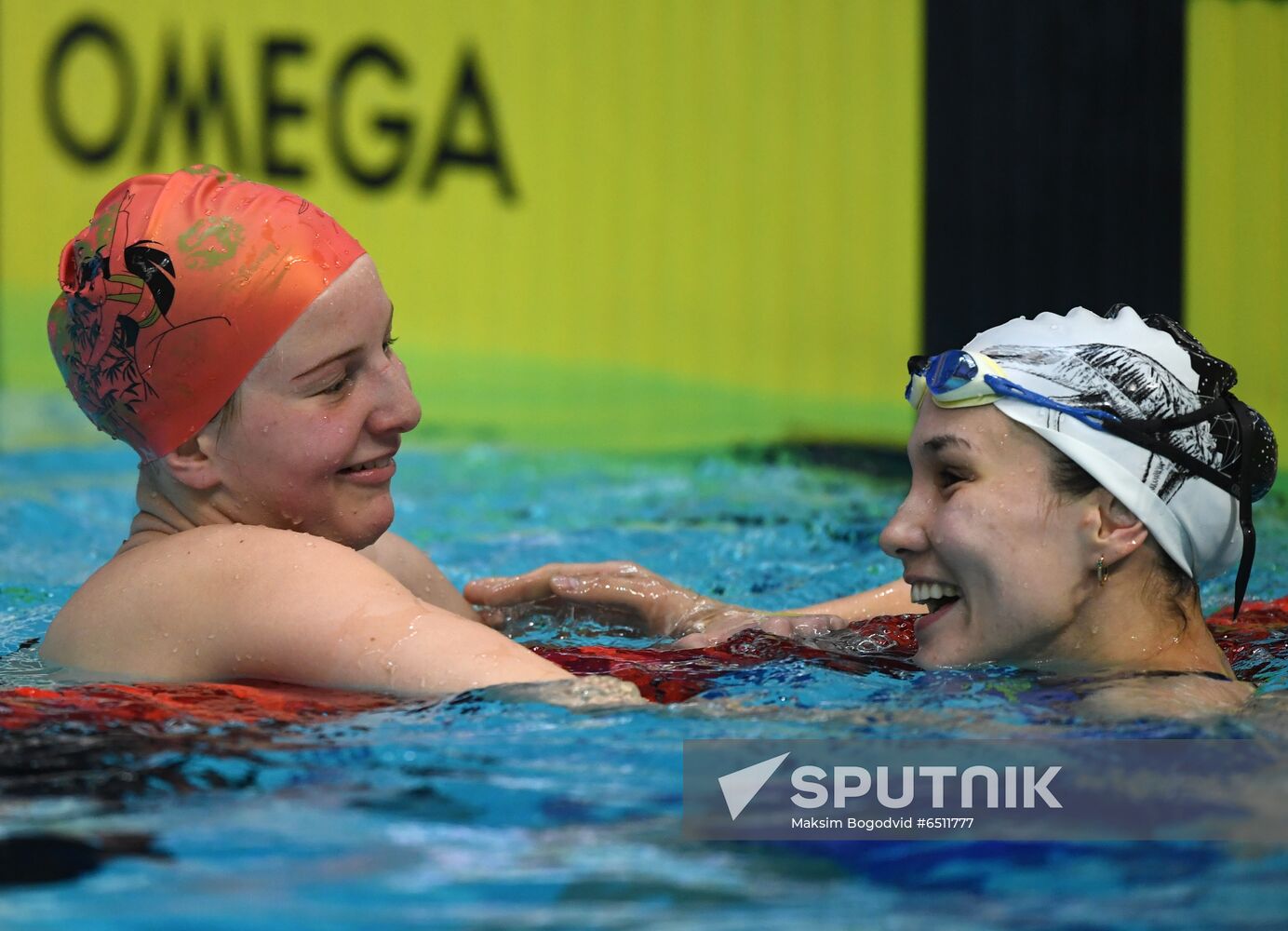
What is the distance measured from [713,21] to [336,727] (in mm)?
7330

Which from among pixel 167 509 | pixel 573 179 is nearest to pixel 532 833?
pixel 167 509

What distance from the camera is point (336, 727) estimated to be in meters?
2.59

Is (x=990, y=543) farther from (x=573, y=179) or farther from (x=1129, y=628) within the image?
(x=573, y=179)

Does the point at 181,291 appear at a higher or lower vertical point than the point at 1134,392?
higher

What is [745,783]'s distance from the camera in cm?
240

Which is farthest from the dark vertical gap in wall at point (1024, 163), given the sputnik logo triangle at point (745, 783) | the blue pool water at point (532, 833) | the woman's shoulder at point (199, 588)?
the sputnik logo triangle at point (745, 783)

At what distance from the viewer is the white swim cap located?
2863 mm

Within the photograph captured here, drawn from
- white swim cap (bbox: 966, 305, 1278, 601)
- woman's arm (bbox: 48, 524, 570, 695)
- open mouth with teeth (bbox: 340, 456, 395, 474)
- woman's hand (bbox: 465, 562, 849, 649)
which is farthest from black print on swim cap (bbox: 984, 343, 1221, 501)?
open mouth with teeth (bbox: 340, 456, 395, 474)

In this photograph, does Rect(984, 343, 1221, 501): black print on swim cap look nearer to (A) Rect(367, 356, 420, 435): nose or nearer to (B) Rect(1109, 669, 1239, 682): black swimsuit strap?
(B) Rect(1109, 669, 1239, 682): black swimsuit strap

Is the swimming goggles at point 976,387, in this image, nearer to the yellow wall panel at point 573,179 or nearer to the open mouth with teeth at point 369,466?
the open mouth with teeth at point 369,466

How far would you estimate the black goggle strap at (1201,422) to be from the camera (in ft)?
9.39

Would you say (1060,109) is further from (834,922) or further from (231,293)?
(834,922)

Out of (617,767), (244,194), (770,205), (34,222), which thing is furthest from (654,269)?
(617,767)

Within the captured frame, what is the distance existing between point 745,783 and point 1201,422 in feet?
3.72
